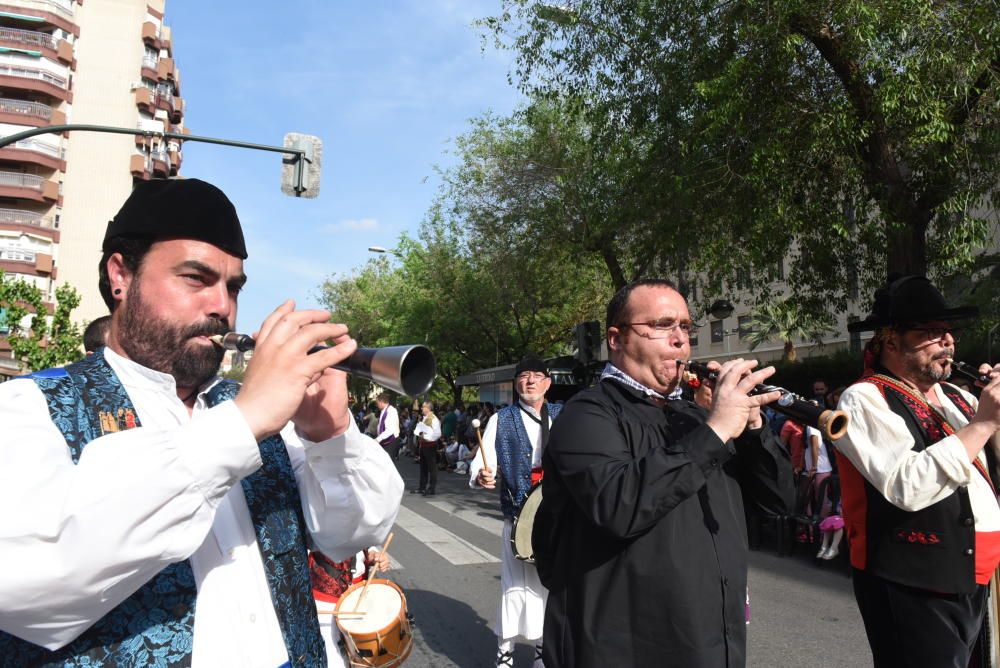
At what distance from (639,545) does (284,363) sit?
1430mm

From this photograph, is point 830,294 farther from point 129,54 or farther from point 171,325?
point 129,54

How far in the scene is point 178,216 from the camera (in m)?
1.65

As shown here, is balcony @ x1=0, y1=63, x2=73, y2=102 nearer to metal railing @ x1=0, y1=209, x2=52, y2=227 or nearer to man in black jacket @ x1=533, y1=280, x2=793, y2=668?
metal railing @ x1=0, y1=209, x2=52, y2=227

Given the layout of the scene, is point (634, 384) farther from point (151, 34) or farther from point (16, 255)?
point (151, 34)

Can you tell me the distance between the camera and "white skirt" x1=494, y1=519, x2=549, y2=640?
4.73 meters

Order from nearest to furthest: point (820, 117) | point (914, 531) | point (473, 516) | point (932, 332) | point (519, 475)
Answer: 1. point (914, 531)
2. point (932, 332)
3. point (519, 475)
4. point (820, 117)
5. point (473, 516)

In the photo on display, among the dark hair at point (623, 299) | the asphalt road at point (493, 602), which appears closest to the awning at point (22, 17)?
the asphalt road at point (493, 602)

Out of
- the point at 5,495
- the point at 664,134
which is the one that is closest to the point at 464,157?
the point at 664,134

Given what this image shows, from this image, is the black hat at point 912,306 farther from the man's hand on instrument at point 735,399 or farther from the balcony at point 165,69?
the balcony at point 165,69

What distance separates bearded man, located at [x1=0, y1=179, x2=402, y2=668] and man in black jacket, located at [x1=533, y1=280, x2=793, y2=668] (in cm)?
79

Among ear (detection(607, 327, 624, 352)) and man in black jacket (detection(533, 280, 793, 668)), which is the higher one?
ear (detection(607, 327, 624, 352))

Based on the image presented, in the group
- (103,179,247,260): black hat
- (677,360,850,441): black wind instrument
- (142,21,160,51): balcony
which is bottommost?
(677,360,850,441): black wind instrument

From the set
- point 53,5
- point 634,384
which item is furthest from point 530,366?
point 53,5

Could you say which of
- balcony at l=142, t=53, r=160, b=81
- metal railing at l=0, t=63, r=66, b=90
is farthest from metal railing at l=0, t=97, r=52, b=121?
balcony at l=142, t=53, r=160, b=81
